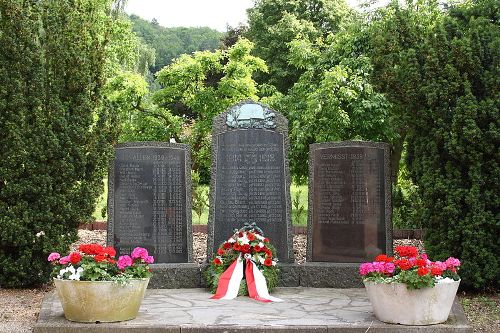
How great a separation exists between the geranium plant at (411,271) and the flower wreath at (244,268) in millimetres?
1956

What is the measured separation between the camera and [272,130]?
10.5 metres

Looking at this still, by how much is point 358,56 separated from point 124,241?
9.73 m

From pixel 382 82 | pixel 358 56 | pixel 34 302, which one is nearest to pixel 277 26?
pixel 358 56

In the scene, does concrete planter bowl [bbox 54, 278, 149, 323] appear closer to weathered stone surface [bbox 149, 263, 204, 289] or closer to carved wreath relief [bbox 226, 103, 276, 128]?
weathered stone surface [bbox 149, 263, 204, 289]

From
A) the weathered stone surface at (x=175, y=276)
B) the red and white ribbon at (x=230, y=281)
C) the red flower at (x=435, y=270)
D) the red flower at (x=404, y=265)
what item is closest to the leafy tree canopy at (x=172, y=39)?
the weathered stone surface at (x=175, y=276)

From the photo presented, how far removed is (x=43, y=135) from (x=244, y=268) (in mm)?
3094

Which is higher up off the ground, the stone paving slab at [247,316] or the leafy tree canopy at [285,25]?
the leafy tree canopy at [285,25]

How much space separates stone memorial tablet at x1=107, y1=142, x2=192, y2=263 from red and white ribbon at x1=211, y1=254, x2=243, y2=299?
1.01m

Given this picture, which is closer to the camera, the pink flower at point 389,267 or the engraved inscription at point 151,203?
the pink flower at point 389,267

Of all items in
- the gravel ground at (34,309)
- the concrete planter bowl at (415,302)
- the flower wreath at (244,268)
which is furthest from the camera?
the flower wreath at (244,268)

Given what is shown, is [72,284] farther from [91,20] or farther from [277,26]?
[277,26]

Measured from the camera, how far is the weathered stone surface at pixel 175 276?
401 inches

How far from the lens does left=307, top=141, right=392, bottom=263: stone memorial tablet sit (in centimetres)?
1055

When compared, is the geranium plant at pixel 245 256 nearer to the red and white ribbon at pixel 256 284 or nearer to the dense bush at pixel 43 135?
the red and white ribbon at pixel 256 284
